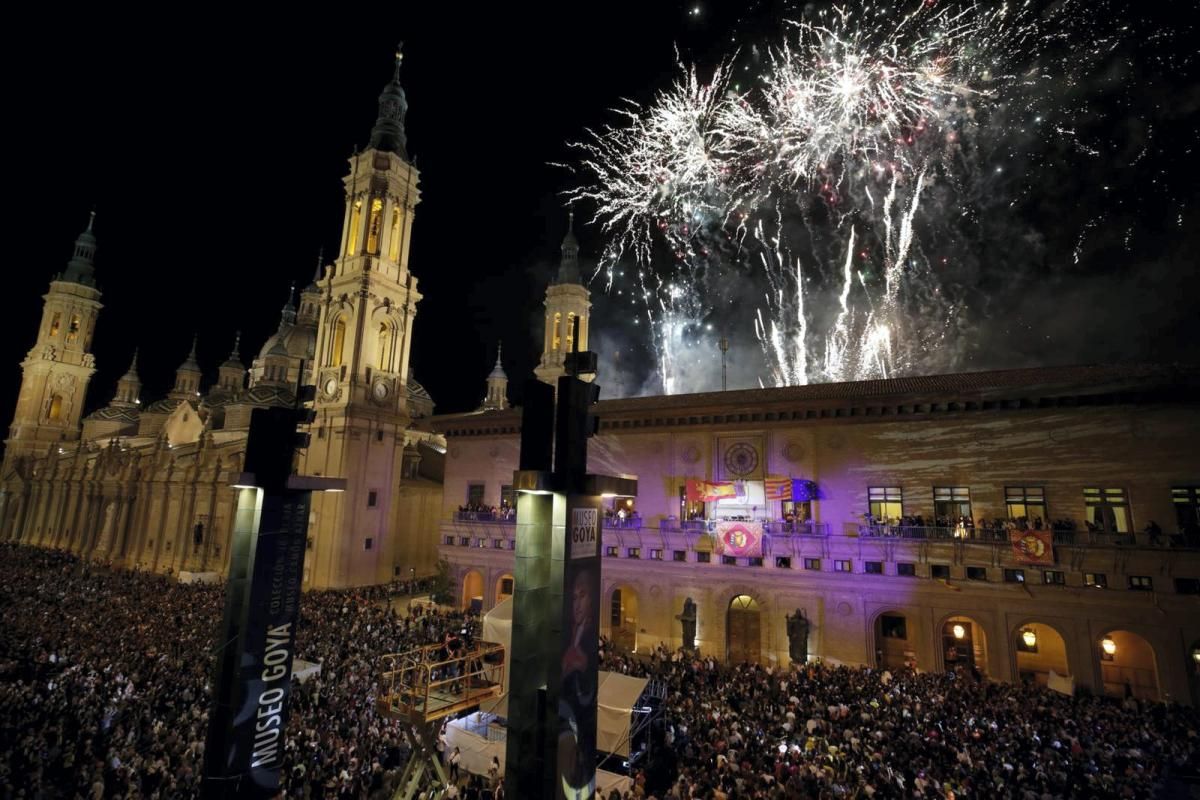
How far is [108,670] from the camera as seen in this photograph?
1916 centimetres

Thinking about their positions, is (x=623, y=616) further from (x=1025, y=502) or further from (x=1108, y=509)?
(x=1108, y=509)

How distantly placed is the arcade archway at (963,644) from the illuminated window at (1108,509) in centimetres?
649

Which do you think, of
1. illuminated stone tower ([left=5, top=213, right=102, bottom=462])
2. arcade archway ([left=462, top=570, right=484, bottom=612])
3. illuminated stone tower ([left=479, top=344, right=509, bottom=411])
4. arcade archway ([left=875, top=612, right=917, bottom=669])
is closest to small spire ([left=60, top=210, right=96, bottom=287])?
illuminated stone tower ([left=5, top=213, right=102, bottom=462])

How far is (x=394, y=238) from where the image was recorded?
161 ft

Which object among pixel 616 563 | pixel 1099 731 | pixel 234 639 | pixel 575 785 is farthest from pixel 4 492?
pixel 1099 731

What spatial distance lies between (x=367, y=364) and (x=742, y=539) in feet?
103

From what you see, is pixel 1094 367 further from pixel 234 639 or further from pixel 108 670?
pixel 108 670

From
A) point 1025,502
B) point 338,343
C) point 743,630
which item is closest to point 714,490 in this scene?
point 743,630

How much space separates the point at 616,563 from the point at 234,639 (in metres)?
23.0

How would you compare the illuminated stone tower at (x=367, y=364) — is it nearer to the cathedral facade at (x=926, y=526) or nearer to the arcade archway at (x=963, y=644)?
the cathedral facade at (x=926, y=526)

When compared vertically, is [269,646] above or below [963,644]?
above

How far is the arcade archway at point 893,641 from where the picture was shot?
2698 centimetres

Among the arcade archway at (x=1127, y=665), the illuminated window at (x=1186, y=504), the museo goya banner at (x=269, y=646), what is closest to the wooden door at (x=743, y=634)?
the arcade archway at (x=1127, y=665)

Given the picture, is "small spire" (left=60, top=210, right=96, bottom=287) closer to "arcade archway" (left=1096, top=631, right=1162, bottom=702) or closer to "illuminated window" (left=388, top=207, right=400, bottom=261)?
→ "illuminated window" (left=388, top=207, right=400, bottom=261)
